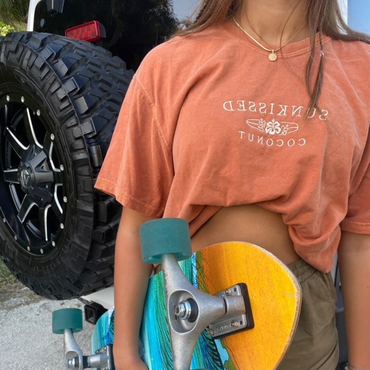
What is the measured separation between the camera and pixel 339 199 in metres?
1.12

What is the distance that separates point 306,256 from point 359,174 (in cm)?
23

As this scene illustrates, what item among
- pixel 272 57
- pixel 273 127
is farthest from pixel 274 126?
pixel 272 57

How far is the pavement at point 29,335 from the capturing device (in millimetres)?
2514

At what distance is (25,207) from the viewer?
1.95m

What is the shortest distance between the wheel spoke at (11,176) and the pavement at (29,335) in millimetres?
1019

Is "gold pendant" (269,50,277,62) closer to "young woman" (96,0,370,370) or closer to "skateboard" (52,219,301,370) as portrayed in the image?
"young woman" (96,0,370,370)

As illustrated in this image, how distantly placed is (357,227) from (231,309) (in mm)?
452

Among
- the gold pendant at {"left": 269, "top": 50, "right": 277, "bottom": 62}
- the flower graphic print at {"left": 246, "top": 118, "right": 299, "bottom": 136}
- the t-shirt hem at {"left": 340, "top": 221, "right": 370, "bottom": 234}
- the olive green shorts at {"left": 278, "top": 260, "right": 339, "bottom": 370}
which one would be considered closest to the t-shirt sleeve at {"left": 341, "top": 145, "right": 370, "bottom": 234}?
the t-shirt hem at {"left": 340, "top": 221, "right": 370, "bottom": 234}

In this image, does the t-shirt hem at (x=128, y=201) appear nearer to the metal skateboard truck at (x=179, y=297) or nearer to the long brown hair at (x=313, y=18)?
the metal skateboard truck at (x=179, y=297)

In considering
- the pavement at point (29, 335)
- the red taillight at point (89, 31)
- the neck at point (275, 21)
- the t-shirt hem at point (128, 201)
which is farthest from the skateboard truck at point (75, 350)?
the pavement at point (29, 335)

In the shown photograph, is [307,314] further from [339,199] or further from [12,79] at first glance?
[12,79]

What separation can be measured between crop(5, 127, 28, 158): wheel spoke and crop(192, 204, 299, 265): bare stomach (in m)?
1.07

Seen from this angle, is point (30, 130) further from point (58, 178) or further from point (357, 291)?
point (357, 291)

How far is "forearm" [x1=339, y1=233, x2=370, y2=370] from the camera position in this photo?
1.24m
